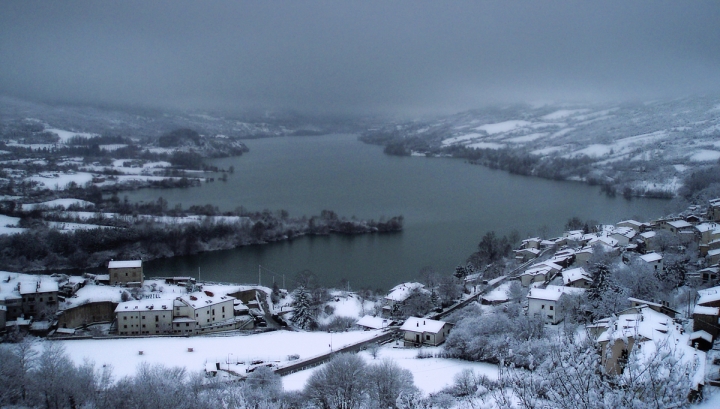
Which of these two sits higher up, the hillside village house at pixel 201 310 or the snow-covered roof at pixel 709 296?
the snow-covered roof at pixel 709 296

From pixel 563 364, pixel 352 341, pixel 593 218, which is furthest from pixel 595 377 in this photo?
pixel 593 218

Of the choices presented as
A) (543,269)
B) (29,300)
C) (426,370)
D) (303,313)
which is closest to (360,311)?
(303,313)

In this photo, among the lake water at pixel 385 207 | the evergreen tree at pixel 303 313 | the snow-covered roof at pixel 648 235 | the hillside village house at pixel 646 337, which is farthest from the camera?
the lake water at pixel 385 207

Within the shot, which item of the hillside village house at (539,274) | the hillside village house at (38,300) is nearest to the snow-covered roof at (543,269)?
the hillside village house at (539,274)

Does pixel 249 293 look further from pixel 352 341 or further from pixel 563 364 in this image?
pixel 563 364

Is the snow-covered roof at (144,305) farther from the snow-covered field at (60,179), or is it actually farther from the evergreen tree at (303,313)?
the snow-covered field at (60,179)

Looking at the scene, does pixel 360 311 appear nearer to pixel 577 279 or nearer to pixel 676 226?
pixel 577 279
